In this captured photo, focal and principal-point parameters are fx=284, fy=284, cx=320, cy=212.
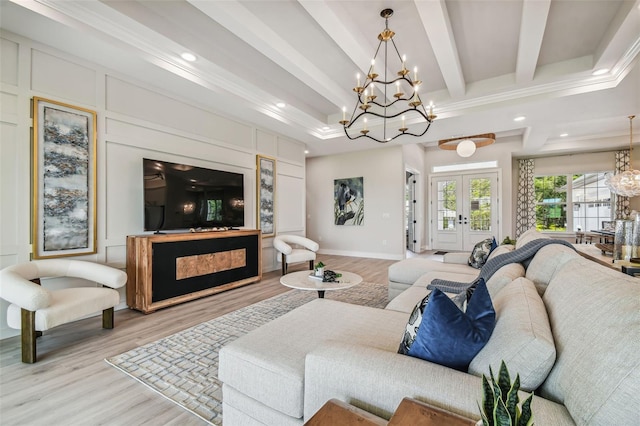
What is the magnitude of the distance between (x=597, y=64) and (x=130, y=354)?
5.63 metres

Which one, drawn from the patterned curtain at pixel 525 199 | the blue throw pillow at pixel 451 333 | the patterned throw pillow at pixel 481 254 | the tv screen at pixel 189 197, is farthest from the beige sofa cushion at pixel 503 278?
the patterned curtain at pixel 525 199

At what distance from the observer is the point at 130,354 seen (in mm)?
2242

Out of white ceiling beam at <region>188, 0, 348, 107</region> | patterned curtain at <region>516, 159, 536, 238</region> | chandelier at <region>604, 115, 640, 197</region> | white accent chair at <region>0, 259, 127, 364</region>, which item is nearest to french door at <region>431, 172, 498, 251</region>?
patterned curtain at <region>516, 159, 536, 238</region>

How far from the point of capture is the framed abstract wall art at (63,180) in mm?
2699

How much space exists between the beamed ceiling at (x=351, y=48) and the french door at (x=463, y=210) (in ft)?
9.73

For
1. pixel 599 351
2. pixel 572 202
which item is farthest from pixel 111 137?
pixel 572 202

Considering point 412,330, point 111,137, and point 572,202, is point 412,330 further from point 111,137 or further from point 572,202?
point 572,202

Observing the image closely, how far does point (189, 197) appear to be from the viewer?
150 inches

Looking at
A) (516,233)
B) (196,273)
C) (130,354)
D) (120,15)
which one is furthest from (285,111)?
(516,233)

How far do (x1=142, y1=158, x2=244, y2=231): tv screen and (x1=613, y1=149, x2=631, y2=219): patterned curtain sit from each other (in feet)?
28.7

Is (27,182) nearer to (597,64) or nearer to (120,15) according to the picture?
(120,15)

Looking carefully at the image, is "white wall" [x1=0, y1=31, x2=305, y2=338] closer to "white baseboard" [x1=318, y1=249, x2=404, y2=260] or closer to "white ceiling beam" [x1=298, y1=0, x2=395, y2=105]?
"white ceiling beam" [x1=298, y1=0, x2=395, y2=105]

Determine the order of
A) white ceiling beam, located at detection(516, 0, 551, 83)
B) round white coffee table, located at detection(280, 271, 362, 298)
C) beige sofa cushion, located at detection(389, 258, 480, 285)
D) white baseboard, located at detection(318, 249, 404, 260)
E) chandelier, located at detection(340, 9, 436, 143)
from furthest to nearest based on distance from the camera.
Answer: white baseboard, located at detection(318, 249, 404, 260) → chandelier, located at detection(340, 9, 436, 143) → beige sofa cushion, located at detection(389, 258, 480, 285) → round white coffee table, located at detection(280, 271, 362, 298) → white ceiling beam, located at detection(516, 0, 551, 83)

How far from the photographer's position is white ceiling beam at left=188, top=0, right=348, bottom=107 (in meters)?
2.49
